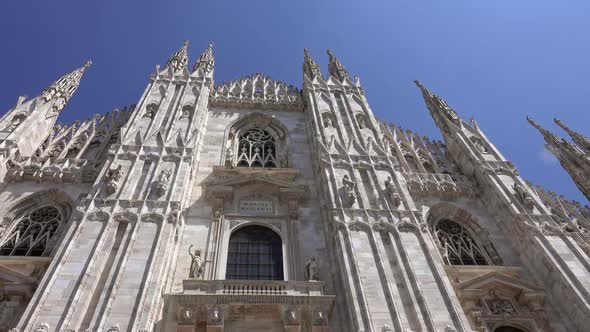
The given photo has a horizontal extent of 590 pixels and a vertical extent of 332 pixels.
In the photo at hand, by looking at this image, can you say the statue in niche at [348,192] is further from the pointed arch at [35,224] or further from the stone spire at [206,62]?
the stone spire at [206,62]

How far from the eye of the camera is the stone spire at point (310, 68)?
77.3 feet

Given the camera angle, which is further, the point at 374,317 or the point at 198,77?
the point at 198,77

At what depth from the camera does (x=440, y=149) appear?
20156mm

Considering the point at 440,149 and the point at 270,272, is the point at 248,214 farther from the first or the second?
the point at 440,149

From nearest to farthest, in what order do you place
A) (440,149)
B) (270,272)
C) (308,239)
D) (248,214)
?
(270,272) → (308,239) → (248,214) → (440,149)

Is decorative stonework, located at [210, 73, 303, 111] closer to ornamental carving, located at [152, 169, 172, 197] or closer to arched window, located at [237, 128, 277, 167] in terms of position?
arched window, located at [237, 128, 277, 167]

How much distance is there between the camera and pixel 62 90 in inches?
767

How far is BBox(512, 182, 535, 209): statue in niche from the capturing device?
14891 mm

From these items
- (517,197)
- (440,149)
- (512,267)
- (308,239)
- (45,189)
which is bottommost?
(512,267)

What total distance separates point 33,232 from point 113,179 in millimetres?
3176

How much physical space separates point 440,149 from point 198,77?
471 inches

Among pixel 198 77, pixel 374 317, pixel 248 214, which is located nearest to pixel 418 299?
pixel 374 317

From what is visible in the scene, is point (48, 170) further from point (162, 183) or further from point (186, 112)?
point (186, 112)

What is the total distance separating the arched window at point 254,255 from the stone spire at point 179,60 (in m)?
11.2
